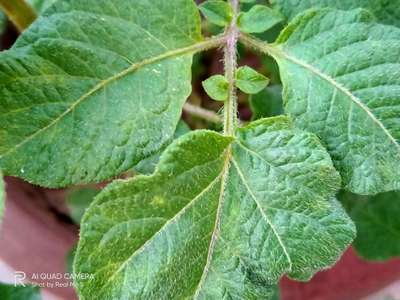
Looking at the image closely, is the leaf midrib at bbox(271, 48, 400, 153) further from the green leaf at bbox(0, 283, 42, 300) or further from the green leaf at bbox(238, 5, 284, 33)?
the green leaf at bbox(0, 283, 42, 300)

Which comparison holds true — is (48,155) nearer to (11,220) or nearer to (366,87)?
(366,87)

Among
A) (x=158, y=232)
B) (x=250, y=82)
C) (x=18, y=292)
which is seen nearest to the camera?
(x=158, y=232)

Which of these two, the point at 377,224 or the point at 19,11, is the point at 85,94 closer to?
the point at 19,11

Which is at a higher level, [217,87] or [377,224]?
[217,87]

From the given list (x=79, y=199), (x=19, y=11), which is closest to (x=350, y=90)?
(x=19, y=11)

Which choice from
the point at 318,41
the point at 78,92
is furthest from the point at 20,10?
the point at 318,41

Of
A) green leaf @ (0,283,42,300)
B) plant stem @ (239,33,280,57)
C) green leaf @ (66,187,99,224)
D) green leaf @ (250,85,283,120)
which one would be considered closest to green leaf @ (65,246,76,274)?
green leaf @ (66,187,99,224)

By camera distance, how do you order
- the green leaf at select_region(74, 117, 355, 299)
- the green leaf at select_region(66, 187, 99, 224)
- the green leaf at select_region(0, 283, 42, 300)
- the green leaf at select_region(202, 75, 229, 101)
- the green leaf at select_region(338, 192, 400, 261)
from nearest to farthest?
the green leaf at select_region(74, 117, 355, 299) < the green leaf at select_region(202, 75, 229, 101) < the green leaf at select_region(0, 283, 42, 300) < the green leaf at select_region(338, 192, 400, 261) < the green leaf at select_region(66, 187, 99, 224)
